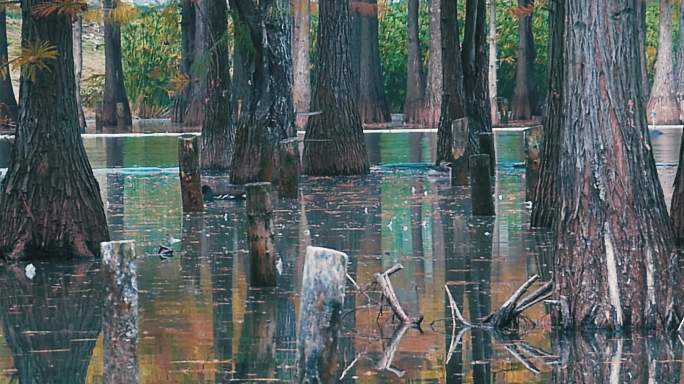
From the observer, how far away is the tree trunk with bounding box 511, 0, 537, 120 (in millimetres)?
50219

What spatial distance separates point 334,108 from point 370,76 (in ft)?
77.2

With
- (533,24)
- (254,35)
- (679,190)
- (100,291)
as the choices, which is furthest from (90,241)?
(533,24)

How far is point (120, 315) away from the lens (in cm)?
913

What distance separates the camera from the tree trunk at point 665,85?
48.3 meters

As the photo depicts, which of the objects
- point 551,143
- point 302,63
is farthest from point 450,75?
point 302,63

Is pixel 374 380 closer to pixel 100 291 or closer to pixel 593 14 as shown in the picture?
pixel 593 14

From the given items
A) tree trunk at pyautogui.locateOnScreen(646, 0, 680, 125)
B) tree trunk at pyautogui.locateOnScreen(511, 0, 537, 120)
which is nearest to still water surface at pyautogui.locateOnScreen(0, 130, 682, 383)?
tree trunk at pyautogui.locateOnScreen(646, 0, 680, 125)

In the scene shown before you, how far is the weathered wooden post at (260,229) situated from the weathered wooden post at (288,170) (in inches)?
346

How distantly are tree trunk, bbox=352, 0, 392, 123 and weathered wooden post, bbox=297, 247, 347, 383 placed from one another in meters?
39.7

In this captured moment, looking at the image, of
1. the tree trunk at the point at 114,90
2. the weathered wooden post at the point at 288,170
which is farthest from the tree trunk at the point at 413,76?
the weathered wooden post at the point at 288,170

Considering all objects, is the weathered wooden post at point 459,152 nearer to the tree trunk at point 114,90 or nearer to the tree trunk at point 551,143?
the tree trunk at point 551,143

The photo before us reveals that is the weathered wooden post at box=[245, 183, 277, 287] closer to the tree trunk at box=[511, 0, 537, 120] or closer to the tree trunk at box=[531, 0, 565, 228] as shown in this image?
the tree trunk at box=[531, 0, 565, 228]

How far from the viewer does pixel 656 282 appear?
11000 millimetres

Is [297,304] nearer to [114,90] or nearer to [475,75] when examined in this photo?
[475,75]
